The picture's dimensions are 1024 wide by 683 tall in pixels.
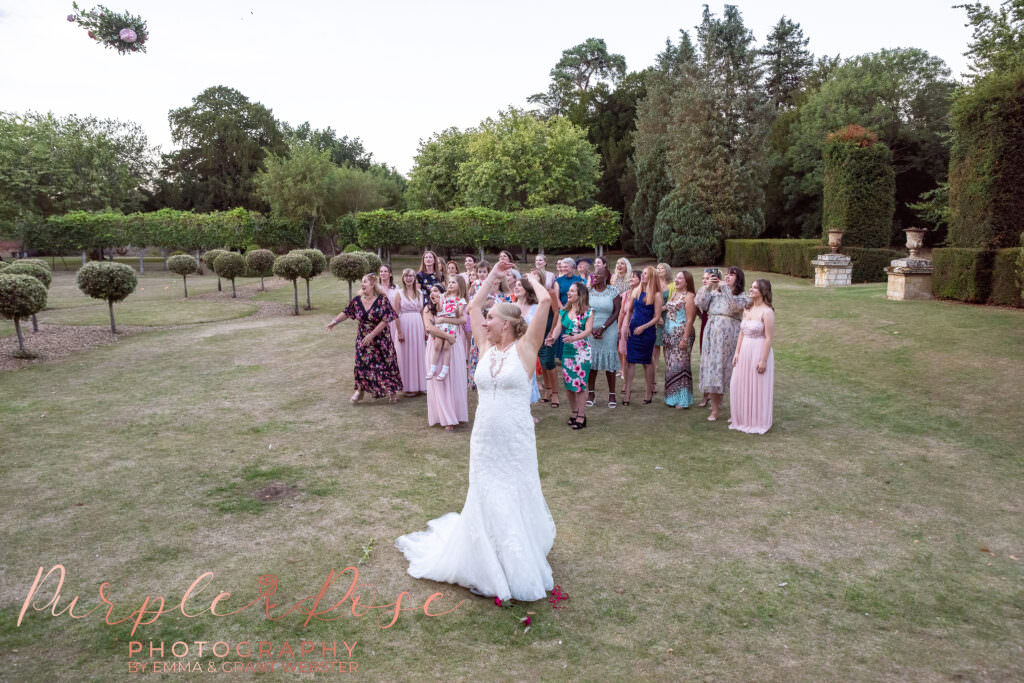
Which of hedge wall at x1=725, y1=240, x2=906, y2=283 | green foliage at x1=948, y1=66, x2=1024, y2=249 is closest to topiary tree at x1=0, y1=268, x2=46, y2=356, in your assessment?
green foliage at x1=948, y1=66, x2=1024, y2=249

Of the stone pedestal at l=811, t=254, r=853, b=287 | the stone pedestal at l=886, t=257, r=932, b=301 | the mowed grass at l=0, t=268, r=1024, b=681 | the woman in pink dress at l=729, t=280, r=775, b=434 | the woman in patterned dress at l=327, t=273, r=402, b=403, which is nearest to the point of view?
the mowed grass at l=0, t=268, r=1024, b=681

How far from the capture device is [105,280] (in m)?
16.1

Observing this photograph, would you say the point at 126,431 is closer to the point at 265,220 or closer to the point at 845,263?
the point at 845,263

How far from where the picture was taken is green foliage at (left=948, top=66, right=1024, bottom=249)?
16.8m

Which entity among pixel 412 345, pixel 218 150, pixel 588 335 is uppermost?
pixel 218 150

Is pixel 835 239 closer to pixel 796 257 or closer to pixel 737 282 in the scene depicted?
pixel 796 257

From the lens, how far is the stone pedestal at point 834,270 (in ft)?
74.6

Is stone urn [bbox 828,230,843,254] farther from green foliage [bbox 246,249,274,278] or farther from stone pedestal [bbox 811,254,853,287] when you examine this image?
green foliage [bbox 246,249,274,278]

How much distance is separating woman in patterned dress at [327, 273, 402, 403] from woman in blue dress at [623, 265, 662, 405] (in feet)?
11.3

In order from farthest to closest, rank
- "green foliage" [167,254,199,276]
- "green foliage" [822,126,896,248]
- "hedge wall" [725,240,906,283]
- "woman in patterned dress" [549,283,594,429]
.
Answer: "green foliage" [167,254,199,276], "green foliage" [822,126,896,248], "hedge wall" [725,240,906,283], "woman in patterned dress" [549,283,594,429]

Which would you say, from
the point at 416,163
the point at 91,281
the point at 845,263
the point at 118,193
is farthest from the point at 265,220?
the point at 845,263

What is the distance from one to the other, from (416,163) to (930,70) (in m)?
35.3

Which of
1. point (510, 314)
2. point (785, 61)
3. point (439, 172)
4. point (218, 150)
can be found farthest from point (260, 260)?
point (785, 61)

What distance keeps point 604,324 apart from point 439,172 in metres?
42.7
